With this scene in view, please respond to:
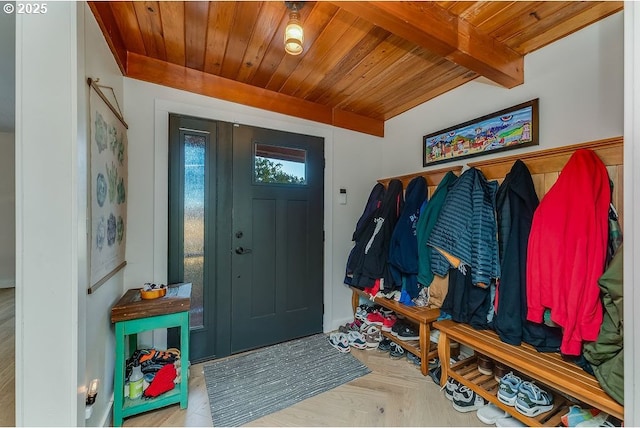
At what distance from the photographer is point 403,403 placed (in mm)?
1578

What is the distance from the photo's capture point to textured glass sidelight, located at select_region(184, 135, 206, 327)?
199 centimetres

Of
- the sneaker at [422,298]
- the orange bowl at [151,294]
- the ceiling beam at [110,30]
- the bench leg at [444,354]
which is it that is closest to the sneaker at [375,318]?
the sneaker at [422,298]

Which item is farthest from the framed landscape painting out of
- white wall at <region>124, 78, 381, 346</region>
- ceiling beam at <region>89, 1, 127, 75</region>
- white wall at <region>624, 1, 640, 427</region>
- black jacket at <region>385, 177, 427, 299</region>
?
ceiling beam at <region>89, 1, 127, 75</region>

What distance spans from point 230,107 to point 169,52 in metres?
0.52

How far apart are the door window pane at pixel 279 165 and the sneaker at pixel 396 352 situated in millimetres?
1637

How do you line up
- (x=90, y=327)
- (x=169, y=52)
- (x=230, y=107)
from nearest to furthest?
(x=90, y=327), (x=169, y=52), (x=230, y=107)

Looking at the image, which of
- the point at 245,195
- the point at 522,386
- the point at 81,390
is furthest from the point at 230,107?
the point at 522,386

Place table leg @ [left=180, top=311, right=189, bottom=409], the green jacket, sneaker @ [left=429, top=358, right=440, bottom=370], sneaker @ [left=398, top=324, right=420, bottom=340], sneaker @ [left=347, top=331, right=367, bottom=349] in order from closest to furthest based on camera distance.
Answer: the green jacket < table leg @ [left=180, top=311, right=189, bottom=409] < sneaker @ [left=429, top=358, right=440, bottom=370] < sneaker @ [left=398, top=324, right=420, bottom=340] < sneaker @ [left=347, top=331, right=367, bottom=349]

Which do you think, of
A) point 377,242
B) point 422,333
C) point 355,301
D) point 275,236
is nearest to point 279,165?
point 275,236

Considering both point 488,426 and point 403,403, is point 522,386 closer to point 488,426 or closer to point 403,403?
point 488,426

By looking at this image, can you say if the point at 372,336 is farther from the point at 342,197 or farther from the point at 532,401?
the point at 342,197

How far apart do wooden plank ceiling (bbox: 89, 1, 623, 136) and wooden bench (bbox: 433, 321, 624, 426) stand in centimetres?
162

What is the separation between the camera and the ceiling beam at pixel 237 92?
1.84 metres

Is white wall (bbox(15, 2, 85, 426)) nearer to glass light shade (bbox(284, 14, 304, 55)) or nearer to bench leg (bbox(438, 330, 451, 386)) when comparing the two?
glass light shade (bbox(284, 14, 304, 55))
